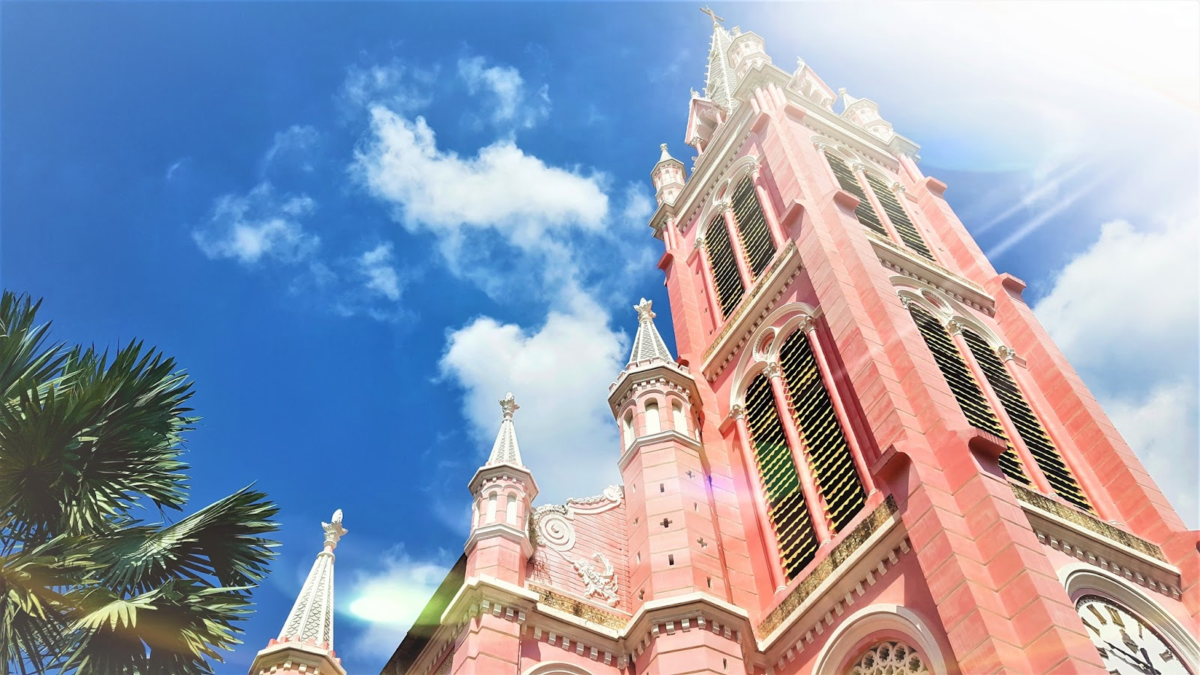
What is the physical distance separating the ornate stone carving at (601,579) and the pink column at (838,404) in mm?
4953

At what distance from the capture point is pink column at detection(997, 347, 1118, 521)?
1590cm

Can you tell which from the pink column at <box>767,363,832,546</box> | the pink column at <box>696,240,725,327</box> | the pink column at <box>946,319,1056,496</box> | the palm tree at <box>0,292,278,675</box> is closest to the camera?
the palm tree at <box>0,292,278,675</box>

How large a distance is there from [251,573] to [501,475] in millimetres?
5568

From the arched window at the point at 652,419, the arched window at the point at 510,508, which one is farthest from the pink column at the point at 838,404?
the arched window at the point at 510,508

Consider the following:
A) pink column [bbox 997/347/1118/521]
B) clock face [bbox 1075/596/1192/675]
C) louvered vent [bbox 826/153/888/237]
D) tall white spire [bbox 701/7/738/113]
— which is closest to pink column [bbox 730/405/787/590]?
clock face [bbox 1075/596/1192/675]

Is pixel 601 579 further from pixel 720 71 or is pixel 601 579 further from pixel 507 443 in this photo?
pixel 720 71

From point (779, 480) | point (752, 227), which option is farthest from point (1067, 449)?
point (752, 227)

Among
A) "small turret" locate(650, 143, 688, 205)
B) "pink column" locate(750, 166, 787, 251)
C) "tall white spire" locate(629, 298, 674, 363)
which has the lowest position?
"tall white spire" locate(629, 298, 674, 363)

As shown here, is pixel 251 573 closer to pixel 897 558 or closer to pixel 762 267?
pixel 897 558

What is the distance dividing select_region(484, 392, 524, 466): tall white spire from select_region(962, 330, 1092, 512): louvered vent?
9.38 m

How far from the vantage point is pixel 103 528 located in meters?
12.2

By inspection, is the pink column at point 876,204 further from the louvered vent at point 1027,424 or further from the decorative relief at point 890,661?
the decorative relief at point 890,661

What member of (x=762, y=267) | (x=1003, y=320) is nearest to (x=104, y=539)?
(x=762, y=267)

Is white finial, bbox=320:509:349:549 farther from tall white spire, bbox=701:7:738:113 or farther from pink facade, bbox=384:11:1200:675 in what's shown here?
tall white spire, bbox=701:7:738:113
